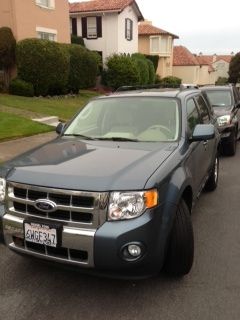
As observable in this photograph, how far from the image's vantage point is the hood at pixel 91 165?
10.7ft

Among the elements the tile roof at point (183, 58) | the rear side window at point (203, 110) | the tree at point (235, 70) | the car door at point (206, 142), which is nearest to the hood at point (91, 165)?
the car door at point (206, 142)

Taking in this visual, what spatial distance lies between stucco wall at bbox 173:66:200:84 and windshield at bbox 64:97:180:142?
53351mm

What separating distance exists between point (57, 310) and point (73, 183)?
1035mm

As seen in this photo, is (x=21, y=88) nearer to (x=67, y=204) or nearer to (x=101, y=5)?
(x=67, y=204)

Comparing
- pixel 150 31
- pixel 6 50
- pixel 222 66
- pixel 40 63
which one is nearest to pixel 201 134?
pixel 40 63

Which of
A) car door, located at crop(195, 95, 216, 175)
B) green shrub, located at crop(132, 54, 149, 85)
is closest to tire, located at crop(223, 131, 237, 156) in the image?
car door, located at crop(195, 95, 216, 175)

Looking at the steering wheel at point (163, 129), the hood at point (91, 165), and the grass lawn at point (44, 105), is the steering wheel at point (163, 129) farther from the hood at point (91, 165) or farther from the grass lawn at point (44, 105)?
the grass lawn at point (44, 105)

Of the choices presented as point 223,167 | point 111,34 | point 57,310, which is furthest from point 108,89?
point 57,310

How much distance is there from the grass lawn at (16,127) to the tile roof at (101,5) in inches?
861

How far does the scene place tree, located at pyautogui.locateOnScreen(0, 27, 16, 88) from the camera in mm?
19453

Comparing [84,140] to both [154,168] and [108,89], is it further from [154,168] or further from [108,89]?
[108,89]

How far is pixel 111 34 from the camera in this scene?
33.2 meters

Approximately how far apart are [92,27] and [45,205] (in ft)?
106

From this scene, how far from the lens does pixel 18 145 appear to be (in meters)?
10.0
